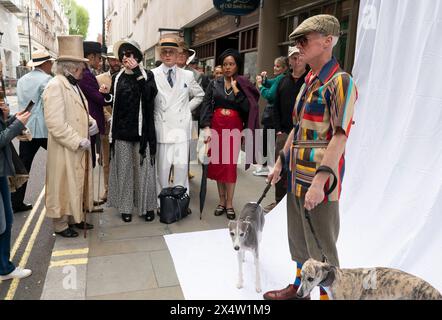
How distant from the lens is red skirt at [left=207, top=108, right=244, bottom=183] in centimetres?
447

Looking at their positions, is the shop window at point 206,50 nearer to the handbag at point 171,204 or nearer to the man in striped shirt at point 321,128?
the handbag at point 171,204

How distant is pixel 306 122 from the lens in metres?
2.16

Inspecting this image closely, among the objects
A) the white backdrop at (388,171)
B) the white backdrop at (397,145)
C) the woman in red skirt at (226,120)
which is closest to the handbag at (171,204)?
the woman in red skirt at (226,120)

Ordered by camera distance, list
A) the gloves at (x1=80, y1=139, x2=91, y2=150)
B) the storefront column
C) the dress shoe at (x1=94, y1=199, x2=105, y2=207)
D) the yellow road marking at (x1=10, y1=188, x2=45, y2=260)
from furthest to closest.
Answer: the storefront column
the dress shoe at (x1=94, y1=199, x2=105, y2=207)
the yellow road marking at (x1=10, y1=188, x2=45, y2=260)
the gloves at (x1=80, y1=139, x2=91, y2=150)

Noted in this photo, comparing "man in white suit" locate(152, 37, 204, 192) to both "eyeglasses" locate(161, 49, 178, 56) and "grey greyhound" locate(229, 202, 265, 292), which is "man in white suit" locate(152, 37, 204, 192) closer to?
"eyeglasses" locate(161, 49, 178, 56)

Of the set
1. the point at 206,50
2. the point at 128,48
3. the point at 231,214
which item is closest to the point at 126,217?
the point at 231,214

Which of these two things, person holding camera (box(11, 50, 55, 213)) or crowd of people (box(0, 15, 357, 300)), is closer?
crowd of people (box(0, 15, 357, 300))

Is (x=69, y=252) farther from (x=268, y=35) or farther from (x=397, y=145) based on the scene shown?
(x=268, y=35)

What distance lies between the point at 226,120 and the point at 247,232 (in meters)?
2.03

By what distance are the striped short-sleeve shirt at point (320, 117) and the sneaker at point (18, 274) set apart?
2.51m

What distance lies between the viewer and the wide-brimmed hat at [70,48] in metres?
3.69

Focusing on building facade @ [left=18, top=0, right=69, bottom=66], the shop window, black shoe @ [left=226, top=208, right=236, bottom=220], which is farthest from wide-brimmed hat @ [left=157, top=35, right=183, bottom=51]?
building facade @ [left=18, top=0, right=69, bottom=66]

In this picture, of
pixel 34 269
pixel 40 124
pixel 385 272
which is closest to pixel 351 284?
pixel 385 272

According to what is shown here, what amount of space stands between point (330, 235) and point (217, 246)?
5.96ft
